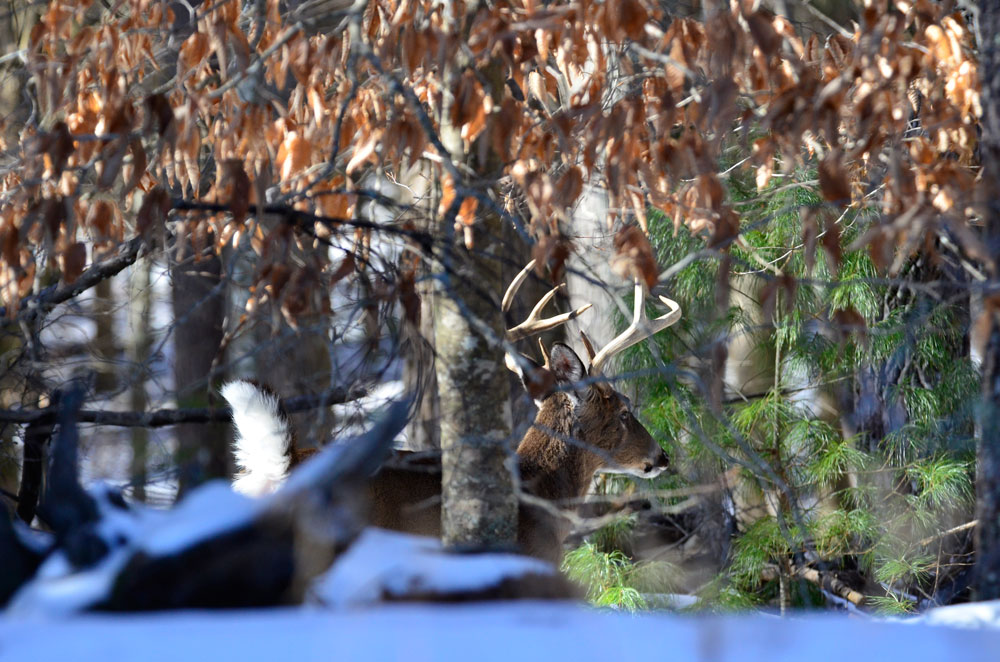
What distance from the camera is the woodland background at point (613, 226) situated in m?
2.83

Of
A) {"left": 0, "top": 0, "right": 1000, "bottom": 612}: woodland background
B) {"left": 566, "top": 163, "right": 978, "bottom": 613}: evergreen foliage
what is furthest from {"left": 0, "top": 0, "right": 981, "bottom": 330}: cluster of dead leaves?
{"left": 566, "top": 163, "right": 978, "bottom": 613}: evergreen foliage

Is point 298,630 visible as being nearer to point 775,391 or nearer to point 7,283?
point 7,283

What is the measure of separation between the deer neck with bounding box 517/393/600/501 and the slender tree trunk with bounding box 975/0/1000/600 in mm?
3244

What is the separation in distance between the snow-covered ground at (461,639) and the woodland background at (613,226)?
94 cm

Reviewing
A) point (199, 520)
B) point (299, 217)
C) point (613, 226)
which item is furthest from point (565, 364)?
point (199, 520)

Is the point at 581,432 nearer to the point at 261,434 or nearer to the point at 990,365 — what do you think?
the point at 261,434

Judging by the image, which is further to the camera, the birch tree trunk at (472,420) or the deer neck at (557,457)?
the deer neck at (557,457)

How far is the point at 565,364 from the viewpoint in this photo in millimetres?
5711

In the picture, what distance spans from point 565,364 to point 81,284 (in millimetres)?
2548

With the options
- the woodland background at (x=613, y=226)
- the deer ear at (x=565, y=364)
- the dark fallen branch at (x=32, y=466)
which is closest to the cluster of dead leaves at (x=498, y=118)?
the woodland background at (x=613, y=226)

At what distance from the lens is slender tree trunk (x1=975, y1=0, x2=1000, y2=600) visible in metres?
2.55

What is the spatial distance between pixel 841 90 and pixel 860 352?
3707 millimetres

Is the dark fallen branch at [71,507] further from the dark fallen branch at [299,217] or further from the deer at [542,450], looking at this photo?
the deer at [542,450]

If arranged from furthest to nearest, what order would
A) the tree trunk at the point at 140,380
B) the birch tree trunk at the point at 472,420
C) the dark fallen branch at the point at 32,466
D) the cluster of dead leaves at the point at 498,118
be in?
the tree trunk at the point at 140,380 → the dark fallen branch at the point at 32,466 → the birch tree trunk at the point at 472,420 → the cluster of dead leaves at the point at 498,118
